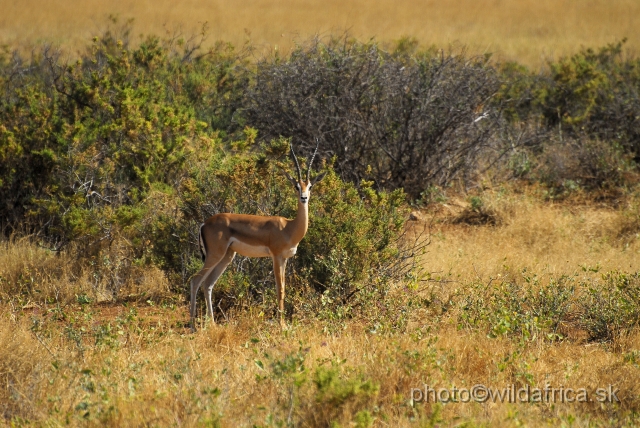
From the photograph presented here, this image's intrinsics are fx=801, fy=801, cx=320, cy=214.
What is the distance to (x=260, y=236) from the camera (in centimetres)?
702

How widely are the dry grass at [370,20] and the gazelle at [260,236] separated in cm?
2261

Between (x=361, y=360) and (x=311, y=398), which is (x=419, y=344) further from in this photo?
(x=311, y=398)

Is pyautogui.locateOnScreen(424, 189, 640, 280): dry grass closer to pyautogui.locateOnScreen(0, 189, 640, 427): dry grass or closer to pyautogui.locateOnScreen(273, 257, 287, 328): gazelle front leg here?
pyautogui.locateOnScreen(0, 189, 640, 427): dry grass

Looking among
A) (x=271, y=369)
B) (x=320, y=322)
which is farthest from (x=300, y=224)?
(x=271, y=369)

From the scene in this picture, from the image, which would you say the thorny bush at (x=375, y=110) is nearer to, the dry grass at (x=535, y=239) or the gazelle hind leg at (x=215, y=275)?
the dry grass at (x=535, y=239)

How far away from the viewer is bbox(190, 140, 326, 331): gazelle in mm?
6996

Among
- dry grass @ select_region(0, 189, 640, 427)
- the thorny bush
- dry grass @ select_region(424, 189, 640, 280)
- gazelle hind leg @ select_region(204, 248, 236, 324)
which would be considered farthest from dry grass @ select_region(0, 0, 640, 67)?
dry grass @ select_region(0, 189, 640, 427)

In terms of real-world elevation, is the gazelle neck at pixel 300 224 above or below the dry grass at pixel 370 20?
below

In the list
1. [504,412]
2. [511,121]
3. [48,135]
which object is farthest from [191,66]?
[504,412]

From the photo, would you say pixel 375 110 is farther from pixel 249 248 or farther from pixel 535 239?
pixel 249 248

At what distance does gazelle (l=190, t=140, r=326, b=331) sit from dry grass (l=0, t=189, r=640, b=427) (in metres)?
0.58

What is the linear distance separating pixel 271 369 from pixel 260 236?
4.92 ft

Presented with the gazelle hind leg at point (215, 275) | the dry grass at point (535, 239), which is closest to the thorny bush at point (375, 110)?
the dry grass at point (535, 239)

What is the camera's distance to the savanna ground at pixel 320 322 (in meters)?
5.36
